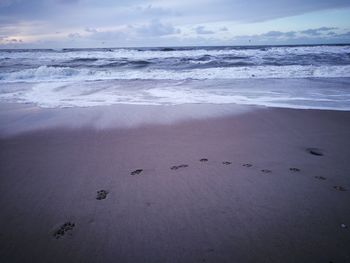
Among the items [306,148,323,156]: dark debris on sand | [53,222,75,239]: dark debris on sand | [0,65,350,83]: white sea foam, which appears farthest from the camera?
[0,65,350,83]: white sea foam

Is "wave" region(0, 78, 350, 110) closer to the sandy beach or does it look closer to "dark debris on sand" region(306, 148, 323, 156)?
the sandy beach

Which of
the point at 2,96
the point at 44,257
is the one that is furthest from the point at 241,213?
the point at 2,96

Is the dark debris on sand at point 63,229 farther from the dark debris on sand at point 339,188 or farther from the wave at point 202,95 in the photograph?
the wave at point 202,95

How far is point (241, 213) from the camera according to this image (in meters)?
2.94

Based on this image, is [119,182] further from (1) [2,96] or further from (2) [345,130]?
(1) [2,96]

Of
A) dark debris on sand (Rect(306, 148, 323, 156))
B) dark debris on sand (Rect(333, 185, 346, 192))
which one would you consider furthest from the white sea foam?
dark debris on sand (Rect(333, 185, 346, 192))

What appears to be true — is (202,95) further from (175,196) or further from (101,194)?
(101,194)

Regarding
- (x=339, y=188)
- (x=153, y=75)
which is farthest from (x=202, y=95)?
(x=153, y=75)

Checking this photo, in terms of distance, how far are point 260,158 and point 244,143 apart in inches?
27.5

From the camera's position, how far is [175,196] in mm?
3289

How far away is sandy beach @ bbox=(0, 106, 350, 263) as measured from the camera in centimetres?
248

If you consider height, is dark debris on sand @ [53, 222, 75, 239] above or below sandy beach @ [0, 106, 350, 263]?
below

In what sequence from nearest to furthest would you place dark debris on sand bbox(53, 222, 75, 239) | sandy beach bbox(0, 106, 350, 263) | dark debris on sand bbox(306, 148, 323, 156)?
sandy beach bbox(0, 106, 350, 263), dark debris on sand bbox(53, 222, 75, 239), dark debris on sand bbox(306, 148, 323, 156)

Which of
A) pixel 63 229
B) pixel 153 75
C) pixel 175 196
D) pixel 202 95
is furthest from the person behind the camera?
pixel 153 75
